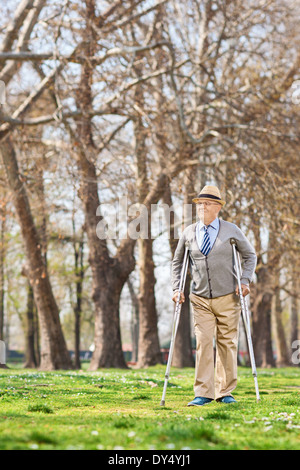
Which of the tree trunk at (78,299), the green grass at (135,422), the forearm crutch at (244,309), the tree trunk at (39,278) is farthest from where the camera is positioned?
the tree trunk at (78,299)

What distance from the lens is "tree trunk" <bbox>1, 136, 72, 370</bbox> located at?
18.8 meters

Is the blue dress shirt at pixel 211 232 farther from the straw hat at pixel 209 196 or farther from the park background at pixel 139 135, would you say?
the park background at pixel 139 135

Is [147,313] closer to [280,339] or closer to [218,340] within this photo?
[218,340]

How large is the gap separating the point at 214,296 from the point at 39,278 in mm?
12916

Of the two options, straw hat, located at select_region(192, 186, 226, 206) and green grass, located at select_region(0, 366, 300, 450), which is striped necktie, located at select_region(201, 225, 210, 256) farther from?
green grass, located at select_region(0, 366, 300, 450)

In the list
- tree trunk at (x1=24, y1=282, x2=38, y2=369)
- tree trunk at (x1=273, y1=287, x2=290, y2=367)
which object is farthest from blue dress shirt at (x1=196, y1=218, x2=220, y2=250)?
tree trunk at (x1=273, y1=287, x2=290, y2=367)

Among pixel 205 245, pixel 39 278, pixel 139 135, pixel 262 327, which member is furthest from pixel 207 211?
pixel 262 327

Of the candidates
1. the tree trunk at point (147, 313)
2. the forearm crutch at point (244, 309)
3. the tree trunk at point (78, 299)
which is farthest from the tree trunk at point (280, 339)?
the forearm crutch at point (244, 309)

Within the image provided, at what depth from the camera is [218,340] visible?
7.78 meters

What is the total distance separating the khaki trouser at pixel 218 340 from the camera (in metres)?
7.59

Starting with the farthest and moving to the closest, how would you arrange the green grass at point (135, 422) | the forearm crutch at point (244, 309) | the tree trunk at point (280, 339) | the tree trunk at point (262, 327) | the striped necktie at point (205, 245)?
the tree trunk at point (280, 339)
the tree trunk at point (262, 327)
the striped necktie at point (205, 245)
the forearm crutch at point (244, 309)
the green grass at point (135, 422)

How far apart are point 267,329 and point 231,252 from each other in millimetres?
24881
